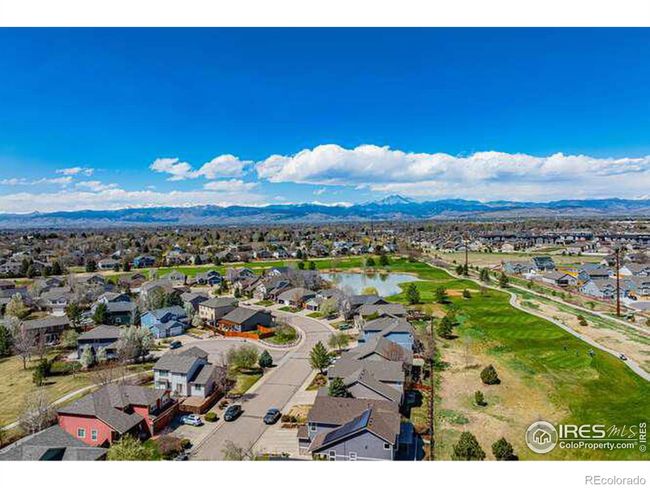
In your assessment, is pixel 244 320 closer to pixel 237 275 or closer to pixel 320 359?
pixel 320 359

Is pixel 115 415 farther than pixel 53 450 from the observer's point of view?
Yes

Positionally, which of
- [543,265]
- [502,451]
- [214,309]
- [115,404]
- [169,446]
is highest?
[115,404]

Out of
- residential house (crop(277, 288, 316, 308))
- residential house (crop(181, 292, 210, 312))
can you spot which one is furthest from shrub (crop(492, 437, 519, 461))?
residential house (crop(277, 288, 316, 308))

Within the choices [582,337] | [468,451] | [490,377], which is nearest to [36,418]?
[468,451]

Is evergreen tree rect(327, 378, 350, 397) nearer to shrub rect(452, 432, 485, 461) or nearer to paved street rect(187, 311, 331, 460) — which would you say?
paved street rect(187, 311, 331, 460)

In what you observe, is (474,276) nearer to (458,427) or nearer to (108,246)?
(458,427)

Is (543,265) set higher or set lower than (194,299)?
lower

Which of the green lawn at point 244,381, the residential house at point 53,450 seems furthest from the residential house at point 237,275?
the residential house at point 53,450
